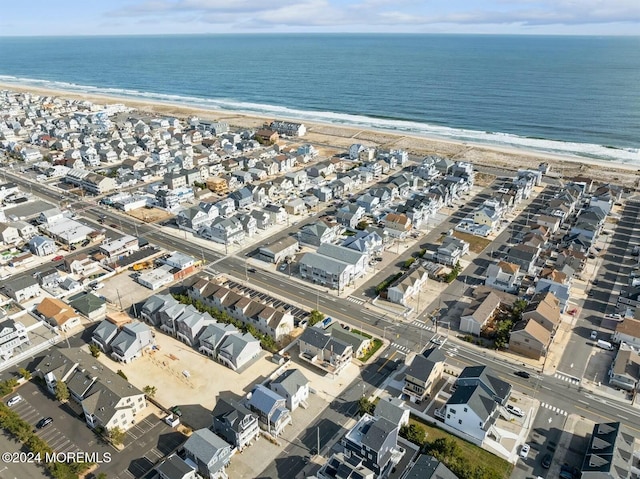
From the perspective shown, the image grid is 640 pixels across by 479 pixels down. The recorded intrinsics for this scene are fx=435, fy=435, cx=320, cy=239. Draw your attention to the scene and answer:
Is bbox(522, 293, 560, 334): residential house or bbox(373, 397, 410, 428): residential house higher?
bbox(522, 293, 560, 334): residential house

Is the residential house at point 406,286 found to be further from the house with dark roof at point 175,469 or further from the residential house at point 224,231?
the house with dark roof at point 175,469

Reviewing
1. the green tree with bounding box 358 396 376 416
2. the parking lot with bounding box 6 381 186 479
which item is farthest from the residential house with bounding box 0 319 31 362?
the green tree with bounding box 358 396 376 416

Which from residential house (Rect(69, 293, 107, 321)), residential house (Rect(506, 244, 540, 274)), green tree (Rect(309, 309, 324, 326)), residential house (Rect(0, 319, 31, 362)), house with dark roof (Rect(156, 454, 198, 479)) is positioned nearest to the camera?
house with dark roof (Rect(156, 454, 198, 479))

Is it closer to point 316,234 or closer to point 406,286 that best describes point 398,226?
point 316,234

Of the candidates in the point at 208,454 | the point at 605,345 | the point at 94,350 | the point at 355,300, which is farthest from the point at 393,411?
the point at 94,350

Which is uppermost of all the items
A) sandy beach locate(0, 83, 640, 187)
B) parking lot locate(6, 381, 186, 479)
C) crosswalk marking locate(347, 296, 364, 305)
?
sandy beach locate(0, 83, 640, 187)

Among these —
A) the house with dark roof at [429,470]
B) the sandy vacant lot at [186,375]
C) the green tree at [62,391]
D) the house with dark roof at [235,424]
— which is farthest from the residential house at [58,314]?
the house with dark roof at [429,470]

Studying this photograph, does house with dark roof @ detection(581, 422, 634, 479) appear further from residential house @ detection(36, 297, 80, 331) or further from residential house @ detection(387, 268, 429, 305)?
residential house @ detection(36, 297, 80, 331)
